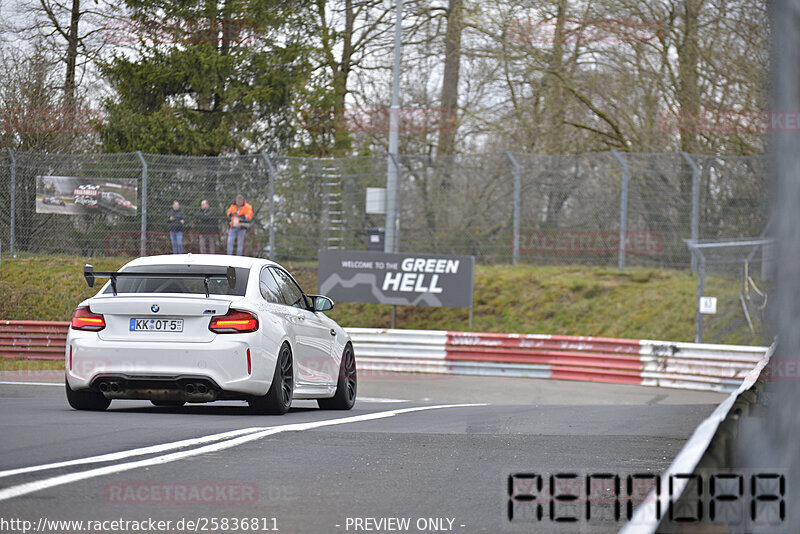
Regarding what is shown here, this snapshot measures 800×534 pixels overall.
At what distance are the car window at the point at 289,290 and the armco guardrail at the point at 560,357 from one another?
32.9ft

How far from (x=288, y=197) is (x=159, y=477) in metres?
20.0

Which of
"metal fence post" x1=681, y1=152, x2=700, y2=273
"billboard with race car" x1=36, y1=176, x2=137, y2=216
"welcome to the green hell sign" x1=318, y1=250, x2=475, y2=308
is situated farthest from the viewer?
"billboard with race car" x1=36, y1=176, x2=137, y2=216

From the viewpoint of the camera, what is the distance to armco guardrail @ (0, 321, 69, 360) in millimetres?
20078

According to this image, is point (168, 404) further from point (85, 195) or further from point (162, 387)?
point (85, 195)

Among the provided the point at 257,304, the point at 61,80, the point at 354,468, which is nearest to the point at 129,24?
the point at 61,80

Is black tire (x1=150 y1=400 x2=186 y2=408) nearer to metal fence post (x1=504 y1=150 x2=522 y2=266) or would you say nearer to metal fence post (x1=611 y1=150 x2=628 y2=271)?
metal fence post (x1=504 y1=150 x2=522 y2=266)

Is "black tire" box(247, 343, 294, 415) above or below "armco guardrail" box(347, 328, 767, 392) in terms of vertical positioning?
above

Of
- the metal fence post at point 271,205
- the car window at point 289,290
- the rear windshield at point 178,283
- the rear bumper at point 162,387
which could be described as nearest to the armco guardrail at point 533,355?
the metal fence post at point 271,205

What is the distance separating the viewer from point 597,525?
14.2ft

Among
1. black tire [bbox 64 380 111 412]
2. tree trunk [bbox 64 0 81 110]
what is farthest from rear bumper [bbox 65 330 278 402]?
tree trunk [bbox 64 0 81 110]

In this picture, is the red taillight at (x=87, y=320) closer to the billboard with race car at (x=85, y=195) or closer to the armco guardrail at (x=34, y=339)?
the armco guardrail at (x=34, y=339)

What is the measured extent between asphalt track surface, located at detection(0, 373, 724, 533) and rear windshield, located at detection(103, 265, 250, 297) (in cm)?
107

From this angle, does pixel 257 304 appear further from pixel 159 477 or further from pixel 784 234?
pixel 784 234

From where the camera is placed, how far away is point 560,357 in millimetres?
20547
